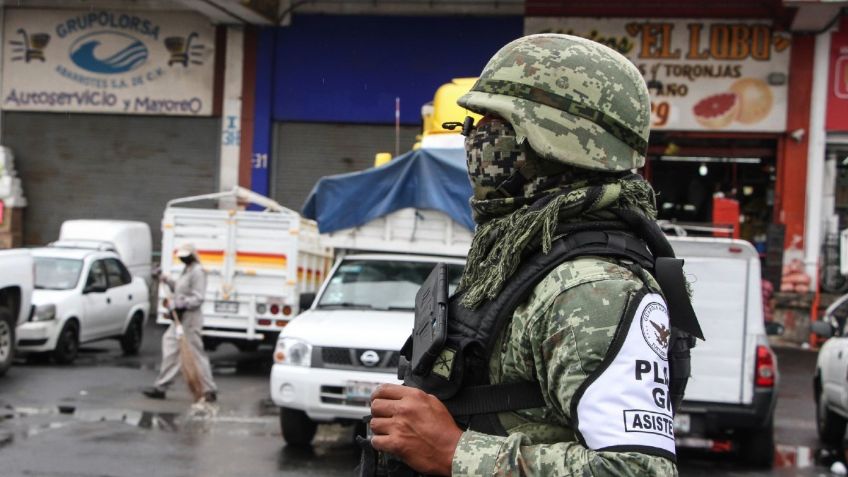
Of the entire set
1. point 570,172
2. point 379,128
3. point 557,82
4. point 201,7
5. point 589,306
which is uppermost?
point 201,7

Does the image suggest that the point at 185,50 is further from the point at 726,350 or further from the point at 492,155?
the point at 492,155

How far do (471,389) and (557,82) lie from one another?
0.62 meters

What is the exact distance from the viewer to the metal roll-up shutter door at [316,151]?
21.7 meters

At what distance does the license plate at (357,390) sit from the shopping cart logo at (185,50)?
49.1ft

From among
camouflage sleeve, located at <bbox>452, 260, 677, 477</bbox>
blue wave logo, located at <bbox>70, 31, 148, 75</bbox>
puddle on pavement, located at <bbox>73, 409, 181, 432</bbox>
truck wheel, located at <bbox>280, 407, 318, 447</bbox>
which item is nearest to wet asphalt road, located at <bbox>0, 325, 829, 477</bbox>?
puddle on pavement, located at <bbox>73, 409, 181, 432</bbox>

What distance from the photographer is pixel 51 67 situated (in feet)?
74.1

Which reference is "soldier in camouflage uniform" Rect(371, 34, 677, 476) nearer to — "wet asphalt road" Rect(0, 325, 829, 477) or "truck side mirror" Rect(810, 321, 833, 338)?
"wet asphalt road" Rect(0, 325, 829, 477)

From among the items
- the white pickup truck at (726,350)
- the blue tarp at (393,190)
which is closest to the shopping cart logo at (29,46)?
the blue tarp at (393,190)

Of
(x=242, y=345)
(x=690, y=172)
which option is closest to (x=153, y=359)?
(x=242, y=345)

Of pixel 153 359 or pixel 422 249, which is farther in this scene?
pixel 153 359

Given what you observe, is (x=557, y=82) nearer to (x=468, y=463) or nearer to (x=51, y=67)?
(x=468, y=463)

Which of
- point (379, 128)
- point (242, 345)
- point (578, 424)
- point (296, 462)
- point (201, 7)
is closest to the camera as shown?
point (578, 424)

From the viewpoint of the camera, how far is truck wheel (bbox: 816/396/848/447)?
32.8 ft

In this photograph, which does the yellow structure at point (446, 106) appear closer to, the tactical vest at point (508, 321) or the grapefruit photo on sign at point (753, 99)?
the grapefruit photo on sign at point (753, 99)
